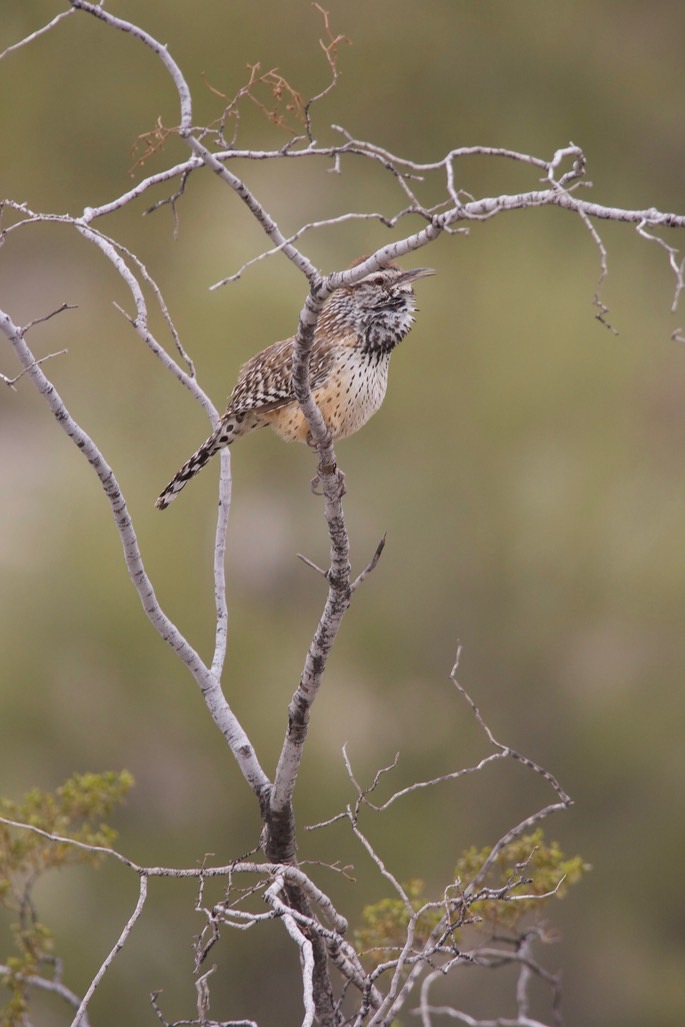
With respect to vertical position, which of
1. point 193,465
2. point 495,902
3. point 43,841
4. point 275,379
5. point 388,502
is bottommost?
point 495,902

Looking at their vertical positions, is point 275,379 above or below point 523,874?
above

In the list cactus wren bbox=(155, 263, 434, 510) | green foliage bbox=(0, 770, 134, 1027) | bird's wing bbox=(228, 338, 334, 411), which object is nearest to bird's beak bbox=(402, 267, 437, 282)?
cactus wren bbox=(155, 263, 434, 510)

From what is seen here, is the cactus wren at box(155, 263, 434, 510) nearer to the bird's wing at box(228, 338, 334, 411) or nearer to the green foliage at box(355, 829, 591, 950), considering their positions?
the bird's wing at box(228, 338, 334, 411)

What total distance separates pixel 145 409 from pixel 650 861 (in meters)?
4.56

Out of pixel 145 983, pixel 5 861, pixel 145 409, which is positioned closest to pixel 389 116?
pixel 145 409

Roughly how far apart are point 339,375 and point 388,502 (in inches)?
201

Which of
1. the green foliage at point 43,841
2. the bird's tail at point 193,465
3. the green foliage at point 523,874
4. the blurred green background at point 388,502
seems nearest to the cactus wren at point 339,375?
the bird's tail at point 193,465

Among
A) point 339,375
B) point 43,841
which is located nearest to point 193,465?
point 339,375

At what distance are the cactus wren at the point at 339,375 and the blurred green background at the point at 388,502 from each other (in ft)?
11.6

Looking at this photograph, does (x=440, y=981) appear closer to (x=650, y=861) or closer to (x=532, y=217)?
(x=650, y=861)

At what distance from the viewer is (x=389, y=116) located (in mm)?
10727

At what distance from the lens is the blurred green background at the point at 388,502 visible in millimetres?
7371

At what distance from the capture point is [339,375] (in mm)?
3623

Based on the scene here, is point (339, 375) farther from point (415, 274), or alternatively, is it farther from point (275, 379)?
point (415, 274)
